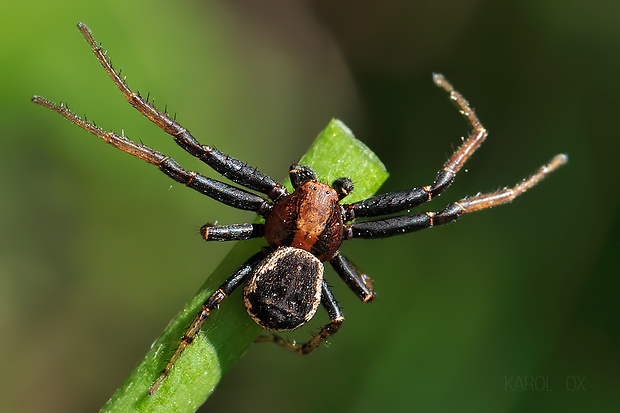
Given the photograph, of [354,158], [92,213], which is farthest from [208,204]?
[354,158]

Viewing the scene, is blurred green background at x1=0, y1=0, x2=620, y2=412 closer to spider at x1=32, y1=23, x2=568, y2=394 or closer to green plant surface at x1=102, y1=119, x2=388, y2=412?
spider at x1=32, y1=23, x2=568, y2=394

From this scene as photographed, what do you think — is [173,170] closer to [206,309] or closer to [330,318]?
[206,309]

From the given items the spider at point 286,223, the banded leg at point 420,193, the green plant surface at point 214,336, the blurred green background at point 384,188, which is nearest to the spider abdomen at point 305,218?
the spider at point 286,223

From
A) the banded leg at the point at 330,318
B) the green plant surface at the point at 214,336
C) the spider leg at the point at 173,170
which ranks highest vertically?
the spider leg at the point at 173,170

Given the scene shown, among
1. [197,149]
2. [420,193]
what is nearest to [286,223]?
[197,149]

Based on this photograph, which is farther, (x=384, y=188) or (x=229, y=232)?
(x=384, y=188)

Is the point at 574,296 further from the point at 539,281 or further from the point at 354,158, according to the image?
the point at 354,158

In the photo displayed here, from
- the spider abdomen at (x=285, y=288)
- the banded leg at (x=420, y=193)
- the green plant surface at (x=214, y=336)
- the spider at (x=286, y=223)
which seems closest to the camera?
the green plant surface at (x=214, y=336)

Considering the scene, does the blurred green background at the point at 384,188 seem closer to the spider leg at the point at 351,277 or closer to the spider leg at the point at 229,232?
the spider leg at the point at 351,277
